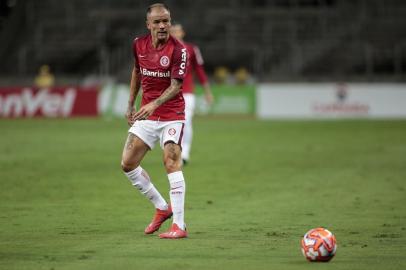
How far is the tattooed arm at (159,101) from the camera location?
9133 mm

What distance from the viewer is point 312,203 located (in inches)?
490

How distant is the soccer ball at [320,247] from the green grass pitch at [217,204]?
73 mm

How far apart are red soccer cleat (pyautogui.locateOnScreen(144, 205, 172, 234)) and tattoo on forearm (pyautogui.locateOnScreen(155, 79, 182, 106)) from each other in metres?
1.31

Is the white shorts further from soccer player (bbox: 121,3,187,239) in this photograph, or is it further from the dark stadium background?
the dark stadium background

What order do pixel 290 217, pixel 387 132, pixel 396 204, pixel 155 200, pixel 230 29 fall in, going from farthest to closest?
1. pixel 230 29
2. pixel 387 132
3. pixel 396 204
4. pixel 290 217
5. pixel 155 200

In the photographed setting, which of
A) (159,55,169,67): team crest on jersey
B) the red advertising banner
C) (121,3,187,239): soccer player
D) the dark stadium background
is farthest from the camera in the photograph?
the red advertising banner

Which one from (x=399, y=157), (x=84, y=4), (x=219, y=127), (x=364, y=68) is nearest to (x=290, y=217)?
A: (x=399, y=157)

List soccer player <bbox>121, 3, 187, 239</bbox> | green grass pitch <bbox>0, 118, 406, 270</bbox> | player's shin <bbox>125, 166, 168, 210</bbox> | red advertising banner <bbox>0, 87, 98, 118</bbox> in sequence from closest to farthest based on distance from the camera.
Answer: green grass pitch <bbox>0, 118, 406, 270</bbox>
soccer player <bbox>121, 3, 187, 239</bbox>
player's shin <bbox>125, 166, 168, 210</bbox>
red advertising banner <bbox>0, 87, 98, 118</bbox>

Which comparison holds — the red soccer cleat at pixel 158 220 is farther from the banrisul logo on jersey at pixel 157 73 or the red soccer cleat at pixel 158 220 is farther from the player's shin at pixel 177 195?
the banrisul logo on jersey at pixel 157 73

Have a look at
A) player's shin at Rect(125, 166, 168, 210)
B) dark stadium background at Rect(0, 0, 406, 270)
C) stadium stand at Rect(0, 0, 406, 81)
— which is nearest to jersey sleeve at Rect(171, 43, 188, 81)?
player's shin at Rect(125, 166, 168, 210)

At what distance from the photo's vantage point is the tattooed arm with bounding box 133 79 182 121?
9133 millimetres

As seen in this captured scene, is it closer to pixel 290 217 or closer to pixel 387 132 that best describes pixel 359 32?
pixel 387 132

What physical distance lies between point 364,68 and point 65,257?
32584 mm

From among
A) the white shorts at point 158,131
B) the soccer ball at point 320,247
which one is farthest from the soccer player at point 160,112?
the soccer ball at point 320,247
